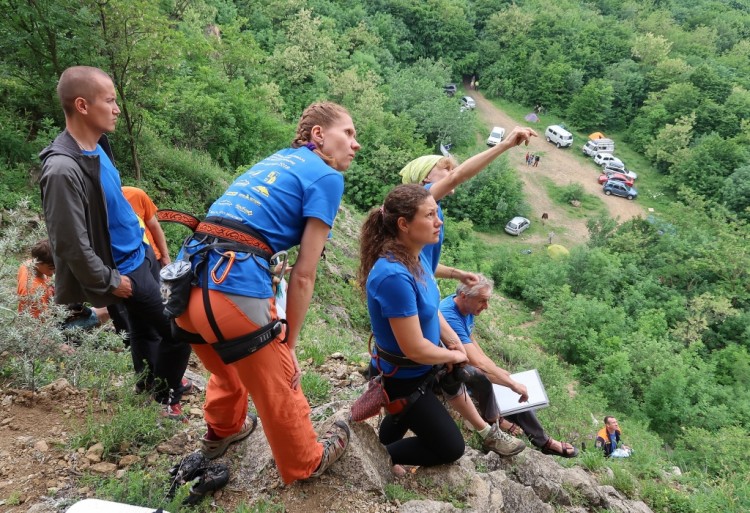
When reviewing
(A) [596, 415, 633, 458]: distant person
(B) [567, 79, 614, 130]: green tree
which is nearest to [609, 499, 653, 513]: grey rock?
(A) [596, 415, 633, 458]: distant person

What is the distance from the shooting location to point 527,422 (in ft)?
15.3

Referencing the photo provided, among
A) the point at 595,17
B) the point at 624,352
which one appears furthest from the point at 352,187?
the point at 595,17

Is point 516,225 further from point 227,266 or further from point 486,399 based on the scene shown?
point 227,266

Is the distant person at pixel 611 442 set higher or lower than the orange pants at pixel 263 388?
lower

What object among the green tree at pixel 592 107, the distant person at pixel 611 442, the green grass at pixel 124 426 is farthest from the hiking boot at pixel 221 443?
the green tree at pixel 592 107

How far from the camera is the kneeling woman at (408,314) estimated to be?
2785mm

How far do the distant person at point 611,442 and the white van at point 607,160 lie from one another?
3006 cm

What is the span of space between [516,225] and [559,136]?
1302cm

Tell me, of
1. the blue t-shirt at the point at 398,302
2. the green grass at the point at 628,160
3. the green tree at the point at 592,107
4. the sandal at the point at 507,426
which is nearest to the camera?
the blue t-shirt at the point at 398,302

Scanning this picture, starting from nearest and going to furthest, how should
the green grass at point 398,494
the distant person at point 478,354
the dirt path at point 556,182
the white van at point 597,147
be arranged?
the green grass at point 398,494, the distant person at point 478,354, the dirt path at point 556,182, the white van at point 597,147

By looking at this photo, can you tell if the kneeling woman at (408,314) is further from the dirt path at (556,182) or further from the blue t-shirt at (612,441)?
the dirt path at (556,182)

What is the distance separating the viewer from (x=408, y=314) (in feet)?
9.10

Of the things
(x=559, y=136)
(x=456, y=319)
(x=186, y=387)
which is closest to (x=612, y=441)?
(x=456, y=319)

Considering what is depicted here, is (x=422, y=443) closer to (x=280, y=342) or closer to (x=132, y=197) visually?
(x=280, y=342)
